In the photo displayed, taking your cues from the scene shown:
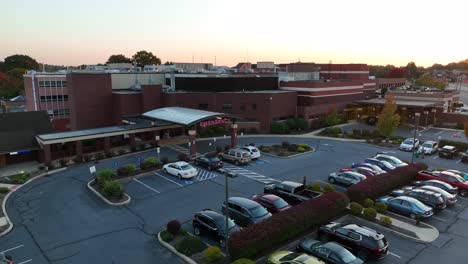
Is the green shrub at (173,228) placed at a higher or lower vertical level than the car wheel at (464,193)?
higher

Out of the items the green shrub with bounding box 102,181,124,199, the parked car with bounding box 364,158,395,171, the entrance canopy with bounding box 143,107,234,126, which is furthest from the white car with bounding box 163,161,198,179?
the parked car with bounding box 364,158,395,171

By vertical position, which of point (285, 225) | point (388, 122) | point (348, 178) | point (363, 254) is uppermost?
point (388, 122)

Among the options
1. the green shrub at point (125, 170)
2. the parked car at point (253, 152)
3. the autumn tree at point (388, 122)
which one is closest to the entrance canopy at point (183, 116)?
the parked car at point (253, 152)

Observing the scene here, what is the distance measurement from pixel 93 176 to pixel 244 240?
70.2 feet

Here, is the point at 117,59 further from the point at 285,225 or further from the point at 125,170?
the point at 285,225

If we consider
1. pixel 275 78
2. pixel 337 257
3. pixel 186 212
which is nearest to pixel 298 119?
pixel 275 78

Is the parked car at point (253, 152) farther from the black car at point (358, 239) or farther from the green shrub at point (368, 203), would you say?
the black car at point (358, 239)

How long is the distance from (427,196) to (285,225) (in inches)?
510

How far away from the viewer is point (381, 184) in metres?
26.6

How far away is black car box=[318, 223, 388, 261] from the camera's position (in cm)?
1805

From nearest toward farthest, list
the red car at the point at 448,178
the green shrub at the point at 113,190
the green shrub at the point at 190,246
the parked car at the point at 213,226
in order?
the green shrub at the point at 190,246, the parked car at the point at 213,226, the green shrub at the point at 113,190, the red car at the point at 448,178

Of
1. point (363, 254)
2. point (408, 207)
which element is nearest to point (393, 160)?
point (408, 207)

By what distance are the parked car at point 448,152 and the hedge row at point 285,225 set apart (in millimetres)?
24502

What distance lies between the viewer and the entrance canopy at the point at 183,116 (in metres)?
40.6
